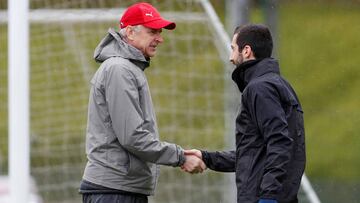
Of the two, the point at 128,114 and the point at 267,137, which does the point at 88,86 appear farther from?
the point at 267,137

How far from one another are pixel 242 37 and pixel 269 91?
367 mm

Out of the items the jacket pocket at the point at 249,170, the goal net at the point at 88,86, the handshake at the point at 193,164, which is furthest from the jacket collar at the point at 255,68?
the goal net at the point at 88,86

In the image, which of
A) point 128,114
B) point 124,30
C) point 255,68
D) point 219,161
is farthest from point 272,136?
point 124,30

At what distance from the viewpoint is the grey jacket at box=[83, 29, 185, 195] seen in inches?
214

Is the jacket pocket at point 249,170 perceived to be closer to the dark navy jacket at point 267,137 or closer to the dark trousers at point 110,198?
the dark navy jacket at point 267,137

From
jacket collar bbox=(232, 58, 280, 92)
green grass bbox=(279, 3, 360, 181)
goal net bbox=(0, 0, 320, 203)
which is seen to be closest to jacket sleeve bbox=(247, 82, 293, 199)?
jacket collar bbox=(232, 58, 280, 92)

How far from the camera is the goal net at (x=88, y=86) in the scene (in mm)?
8266

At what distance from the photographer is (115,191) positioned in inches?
218

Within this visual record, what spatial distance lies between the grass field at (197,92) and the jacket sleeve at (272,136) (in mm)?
2030

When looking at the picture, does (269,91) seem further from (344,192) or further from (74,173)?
(74,173)

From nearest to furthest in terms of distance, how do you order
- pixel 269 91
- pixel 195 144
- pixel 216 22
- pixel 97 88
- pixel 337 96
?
pixel 269 91 < pixel 97 88 < pixel 337 96 < pixel 216 22 < pixel 195 144

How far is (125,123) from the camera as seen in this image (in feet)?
17.8

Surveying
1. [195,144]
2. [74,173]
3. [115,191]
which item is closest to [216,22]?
[195,144]

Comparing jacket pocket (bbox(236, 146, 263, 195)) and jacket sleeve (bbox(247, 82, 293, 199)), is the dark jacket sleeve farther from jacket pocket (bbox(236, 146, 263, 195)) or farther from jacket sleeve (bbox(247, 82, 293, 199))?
jacket sleeve (bbox(247, 82, 293, 199))
